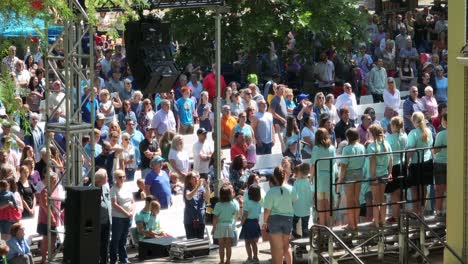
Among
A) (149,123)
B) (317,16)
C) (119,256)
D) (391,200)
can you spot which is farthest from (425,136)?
(317,16)

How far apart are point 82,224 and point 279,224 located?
11.0ft

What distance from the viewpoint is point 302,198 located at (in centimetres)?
2178

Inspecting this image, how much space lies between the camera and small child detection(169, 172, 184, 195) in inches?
974

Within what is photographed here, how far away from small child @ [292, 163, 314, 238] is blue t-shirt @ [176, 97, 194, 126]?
6.50 meters

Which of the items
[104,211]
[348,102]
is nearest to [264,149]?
[348,102]

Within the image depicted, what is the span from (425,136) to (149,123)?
6.74 m

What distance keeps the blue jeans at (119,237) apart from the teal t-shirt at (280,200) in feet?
7.69

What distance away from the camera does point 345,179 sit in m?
21.0

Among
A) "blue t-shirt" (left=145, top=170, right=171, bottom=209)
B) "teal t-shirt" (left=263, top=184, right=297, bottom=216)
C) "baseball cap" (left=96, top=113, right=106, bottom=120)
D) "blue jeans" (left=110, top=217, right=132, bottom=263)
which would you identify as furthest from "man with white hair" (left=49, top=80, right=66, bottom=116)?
"teal t-shirt" (left=263, top=184, right=297, bottom=216)

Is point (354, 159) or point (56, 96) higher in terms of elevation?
point (56, 96)

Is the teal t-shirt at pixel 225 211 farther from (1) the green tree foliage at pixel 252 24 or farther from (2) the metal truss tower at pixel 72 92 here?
(1) the green tree foliage at pixel 252 24

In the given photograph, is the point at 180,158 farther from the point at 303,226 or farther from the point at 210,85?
the point at 210,85

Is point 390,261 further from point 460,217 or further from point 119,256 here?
point 119,256

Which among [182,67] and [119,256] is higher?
[182,67]
